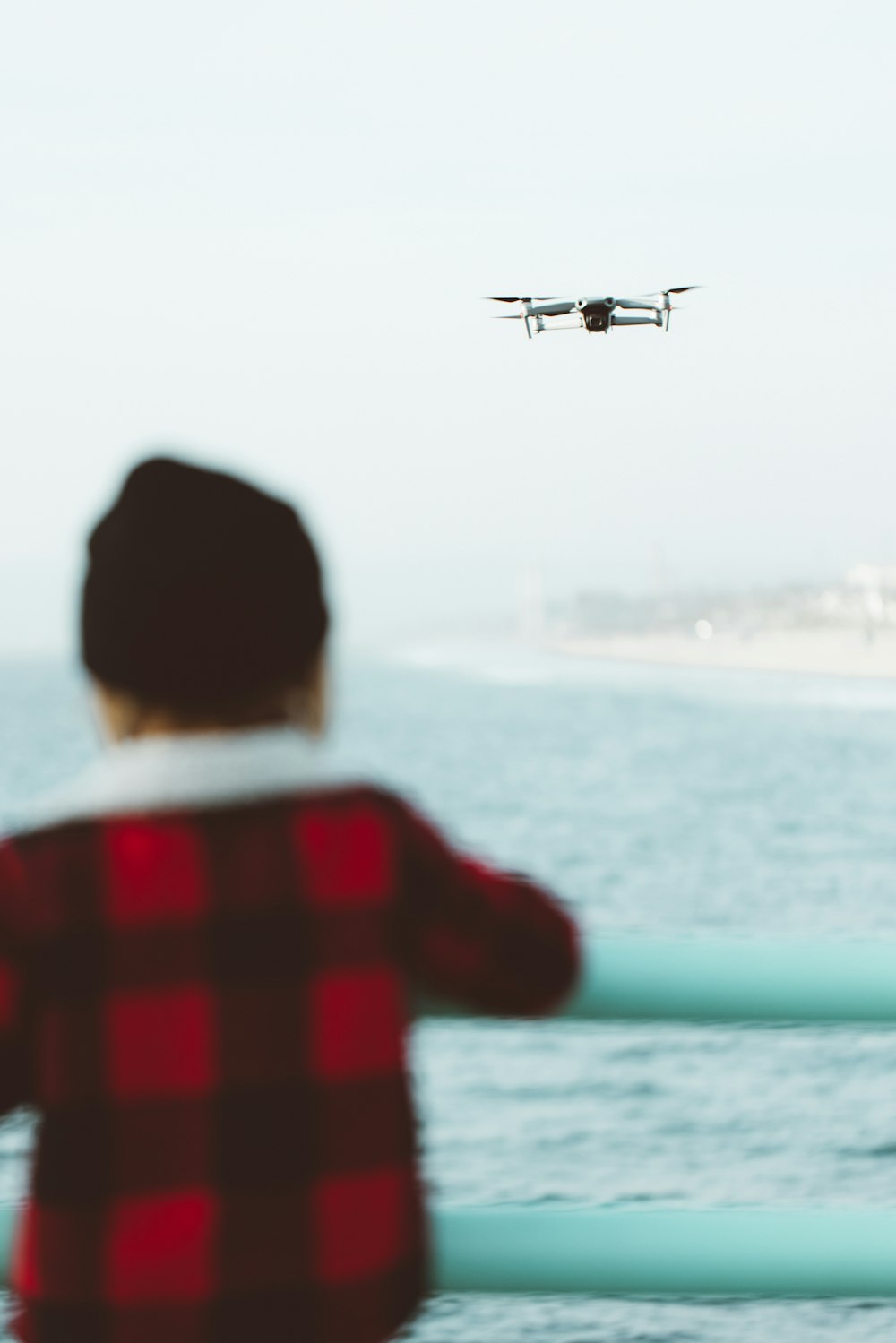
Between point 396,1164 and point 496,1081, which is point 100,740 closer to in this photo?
point 396,1164

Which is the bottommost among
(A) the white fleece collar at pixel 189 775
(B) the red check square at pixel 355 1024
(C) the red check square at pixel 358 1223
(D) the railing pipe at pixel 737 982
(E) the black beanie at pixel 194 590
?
(C) the red check square at pixel 358 1223

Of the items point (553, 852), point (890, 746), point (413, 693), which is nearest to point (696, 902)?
point (553, 852)

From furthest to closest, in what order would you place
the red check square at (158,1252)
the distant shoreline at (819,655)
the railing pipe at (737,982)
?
the distant shoreline at (819,655) < the railing pipe at (737,982) < the red check square at (158,1252)

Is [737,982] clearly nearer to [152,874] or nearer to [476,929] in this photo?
[476,929]

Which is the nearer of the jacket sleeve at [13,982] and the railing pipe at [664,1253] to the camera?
the jacket sleeve at [13,982]

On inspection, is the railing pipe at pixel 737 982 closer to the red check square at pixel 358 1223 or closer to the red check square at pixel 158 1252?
the red check square at pixel 358 1223

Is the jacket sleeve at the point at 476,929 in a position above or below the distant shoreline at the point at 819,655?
above

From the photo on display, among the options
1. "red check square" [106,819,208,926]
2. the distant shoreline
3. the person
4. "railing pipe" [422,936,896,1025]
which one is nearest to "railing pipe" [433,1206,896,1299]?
"railing pipe" [422,936,896,1025]

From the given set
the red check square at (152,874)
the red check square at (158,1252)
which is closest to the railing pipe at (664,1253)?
Answer: the red check square at (158,1252)
